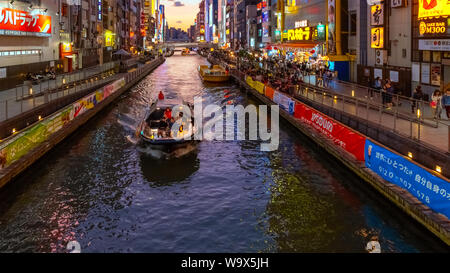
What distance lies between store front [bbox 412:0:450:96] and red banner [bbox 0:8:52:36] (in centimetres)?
3342

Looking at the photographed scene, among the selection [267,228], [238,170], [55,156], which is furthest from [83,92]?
[267,228]

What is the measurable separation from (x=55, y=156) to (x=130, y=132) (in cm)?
765

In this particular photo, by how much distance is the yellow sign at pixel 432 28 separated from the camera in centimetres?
2888

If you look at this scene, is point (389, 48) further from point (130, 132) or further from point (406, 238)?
point (406, 238)

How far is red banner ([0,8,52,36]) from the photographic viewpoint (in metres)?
42.4

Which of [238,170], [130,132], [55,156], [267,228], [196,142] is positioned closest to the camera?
[267,228]

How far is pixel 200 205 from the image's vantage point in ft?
59.2

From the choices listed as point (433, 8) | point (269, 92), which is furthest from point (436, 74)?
point (269, 92)

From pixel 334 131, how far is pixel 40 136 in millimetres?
15215

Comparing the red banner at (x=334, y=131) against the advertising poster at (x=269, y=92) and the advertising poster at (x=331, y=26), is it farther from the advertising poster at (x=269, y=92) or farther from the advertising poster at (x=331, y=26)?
the advertising poster at (x=331, y=26)

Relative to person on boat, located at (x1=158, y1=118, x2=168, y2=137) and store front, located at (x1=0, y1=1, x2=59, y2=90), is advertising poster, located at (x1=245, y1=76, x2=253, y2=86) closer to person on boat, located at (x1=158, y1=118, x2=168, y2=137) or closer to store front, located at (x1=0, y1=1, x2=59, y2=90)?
store front, located at (x1=0, y1=1, x2=59, y2=90)

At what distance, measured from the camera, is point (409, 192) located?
53.1 ft

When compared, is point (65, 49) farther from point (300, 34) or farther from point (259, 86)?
point (300, 34)

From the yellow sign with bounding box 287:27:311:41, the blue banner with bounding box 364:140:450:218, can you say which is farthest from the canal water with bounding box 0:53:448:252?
the yellow sign with bounding box 287:27:311:41
